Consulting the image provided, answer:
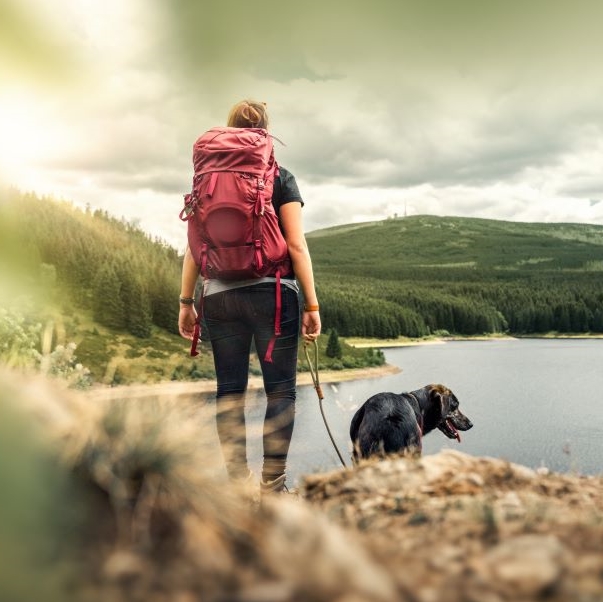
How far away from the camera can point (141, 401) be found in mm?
2656

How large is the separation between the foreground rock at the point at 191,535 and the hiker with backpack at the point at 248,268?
47.9 inches

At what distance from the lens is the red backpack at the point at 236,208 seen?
152 inches

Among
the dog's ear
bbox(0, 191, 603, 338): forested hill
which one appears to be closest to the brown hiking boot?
bbox(0, 191, 603, 338): forested hill

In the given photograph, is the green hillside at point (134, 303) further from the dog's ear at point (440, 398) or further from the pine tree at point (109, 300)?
the dog's ear at point (440, 398)

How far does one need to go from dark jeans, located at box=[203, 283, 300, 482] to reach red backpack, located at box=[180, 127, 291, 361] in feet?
0.26

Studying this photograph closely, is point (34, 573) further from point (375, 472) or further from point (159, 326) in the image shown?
point (159, 326)

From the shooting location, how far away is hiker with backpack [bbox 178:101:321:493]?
387 centimetres

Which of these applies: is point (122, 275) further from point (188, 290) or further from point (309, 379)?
point (188, 290)

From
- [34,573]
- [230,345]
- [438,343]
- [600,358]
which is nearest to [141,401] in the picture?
[34,573]

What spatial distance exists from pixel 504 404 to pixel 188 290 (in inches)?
1996

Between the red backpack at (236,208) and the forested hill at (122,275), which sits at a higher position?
the forested hill at (122,275)

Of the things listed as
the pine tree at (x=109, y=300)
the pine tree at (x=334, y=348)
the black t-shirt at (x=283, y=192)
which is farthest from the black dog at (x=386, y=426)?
the pine tree at (x=334, y=348)

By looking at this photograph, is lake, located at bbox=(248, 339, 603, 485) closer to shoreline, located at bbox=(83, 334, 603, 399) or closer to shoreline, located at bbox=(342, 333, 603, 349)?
shoreline, located at bbox=(83, 334, 603, 399)

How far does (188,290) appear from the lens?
14.6 feet
